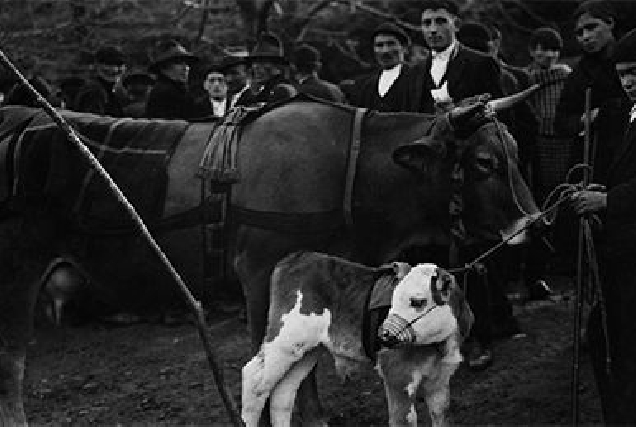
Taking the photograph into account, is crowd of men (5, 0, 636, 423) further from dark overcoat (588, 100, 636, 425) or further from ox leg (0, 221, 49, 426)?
ox leg (0, 221, 49, 426)

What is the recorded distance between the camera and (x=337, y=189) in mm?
5863

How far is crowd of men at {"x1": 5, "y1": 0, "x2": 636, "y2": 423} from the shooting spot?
5449mm

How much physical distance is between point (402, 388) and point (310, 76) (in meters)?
4.78

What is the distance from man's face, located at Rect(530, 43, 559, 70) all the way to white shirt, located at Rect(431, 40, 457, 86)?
2.46 metres

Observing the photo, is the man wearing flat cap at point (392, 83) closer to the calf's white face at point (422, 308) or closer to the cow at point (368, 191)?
the cow at point (368, 191)

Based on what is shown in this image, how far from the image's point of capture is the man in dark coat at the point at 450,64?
7.11m

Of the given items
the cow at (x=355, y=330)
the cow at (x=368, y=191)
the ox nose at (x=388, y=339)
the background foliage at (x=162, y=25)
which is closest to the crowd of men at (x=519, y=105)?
the cow at (x=368, y=191)

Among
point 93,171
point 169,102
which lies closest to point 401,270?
point 93,171

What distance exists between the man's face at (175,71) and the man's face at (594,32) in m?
3.77

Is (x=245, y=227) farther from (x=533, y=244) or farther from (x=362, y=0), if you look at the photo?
(x=362, y=0)

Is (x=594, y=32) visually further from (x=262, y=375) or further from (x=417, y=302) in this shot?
(x=262, y=375)

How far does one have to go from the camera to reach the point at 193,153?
20.1 ft

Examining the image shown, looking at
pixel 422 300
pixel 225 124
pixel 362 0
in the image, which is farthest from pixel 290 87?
pixel 362 0

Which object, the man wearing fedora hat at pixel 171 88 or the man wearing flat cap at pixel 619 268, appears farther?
the man wearing fedora hat at pixel 171 88
